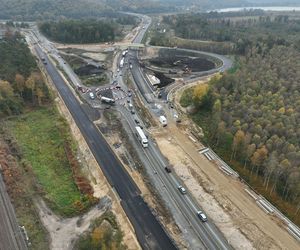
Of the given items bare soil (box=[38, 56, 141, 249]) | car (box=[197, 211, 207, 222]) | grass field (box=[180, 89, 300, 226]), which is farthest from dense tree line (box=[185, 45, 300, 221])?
bare soil (box=[38, 56, 141, 249])

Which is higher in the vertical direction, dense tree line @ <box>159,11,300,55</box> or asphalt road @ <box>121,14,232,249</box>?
dense tree line @ <box>159,11,300,55</box>

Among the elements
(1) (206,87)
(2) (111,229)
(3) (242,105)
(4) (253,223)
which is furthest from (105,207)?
(1) (206,87)

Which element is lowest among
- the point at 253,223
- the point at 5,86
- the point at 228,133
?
the point at 253,223

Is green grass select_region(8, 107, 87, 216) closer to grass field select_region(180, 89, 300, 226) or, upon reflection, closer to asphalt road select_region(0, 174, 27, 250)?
asphalt road select_region(0, 174, 27, 250)

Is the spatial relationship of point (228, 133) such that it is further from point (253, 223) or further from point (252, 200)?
point (253, 223)


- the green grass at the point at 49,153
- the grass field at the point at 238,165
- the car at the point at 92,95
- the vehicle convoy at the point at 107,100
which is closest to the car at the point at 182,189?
the grass field at the point at 238,165

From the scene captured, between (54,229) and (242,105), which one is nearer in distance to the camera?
(54,229)

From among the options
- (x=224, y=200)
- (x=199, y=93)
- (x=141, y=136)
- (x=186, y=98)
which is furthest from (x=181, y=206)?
(x=186, y=98)
